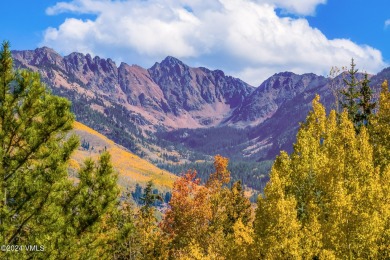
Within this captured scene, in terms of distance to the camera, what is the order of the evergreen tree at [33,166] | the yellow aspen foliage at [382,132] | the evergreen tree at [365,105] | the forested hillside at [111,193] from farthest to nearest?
the evergreen tree at [365,105], the yellow aspen foliage at [382,132], the forested hillside at [111,193], the evergreen tree at [33,166]

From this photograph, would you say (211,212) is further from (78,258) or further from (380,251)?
(78,258)

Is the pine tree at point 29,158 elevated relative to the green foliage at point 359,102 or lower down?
lower down

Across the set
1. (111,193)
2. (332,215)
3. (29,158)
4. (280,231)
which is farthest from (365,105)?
(29,158)

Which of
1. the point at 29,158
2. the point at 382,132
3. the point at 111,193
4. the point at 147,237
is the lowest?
the point at 147,237

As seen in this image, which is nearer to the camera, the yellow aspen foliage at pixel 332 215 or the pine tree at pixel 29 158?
the pine tree at pixel 29 158

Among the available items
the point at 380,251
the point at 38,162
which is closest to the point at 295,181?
the point at 380,251

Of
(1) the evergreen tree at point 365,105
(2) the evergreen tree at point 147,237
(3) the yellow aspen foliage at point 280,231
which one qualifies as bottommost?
(2) the evergreen tree at point 147,237

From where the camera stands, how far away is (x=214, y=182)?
45.6 meters

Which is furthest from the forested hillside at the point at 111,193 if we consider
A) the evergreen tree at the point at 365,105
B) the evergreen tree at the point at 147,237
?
the evergreen tree at the point at 147,237

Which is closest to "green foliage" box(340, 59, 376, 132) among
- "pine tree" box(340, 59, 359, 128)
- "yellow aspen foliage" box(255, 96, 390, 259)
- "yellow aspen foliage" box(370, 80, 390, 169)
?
"pine tree" box(340, 59, 359, 128)

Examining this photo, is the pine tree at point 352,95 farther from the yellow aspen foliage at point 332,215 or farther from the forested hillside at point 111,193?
the yellow aspen foliage at point 332,215

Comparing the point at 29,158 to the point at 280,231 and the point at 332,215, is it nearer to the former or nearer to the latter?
the point at 280,231

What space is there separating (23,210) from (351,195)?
18.4 metres

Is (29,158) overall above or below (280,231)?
above
